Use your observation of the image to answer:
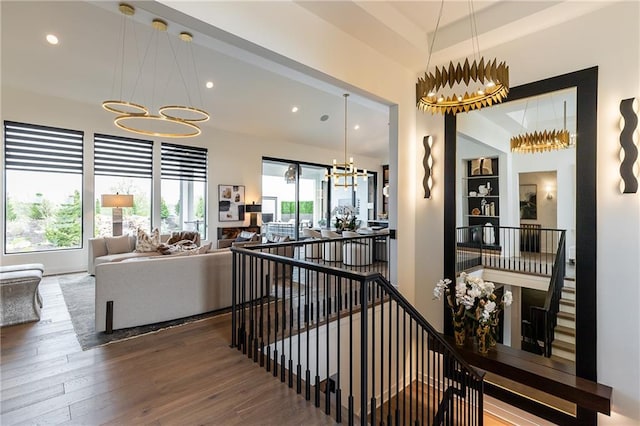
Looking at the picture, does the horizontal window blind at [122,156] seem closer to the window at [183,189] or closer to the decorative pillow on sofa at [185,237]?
the window at [183,189]

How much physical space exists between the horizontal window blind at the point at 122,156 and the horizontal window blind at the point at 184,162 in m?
0.35

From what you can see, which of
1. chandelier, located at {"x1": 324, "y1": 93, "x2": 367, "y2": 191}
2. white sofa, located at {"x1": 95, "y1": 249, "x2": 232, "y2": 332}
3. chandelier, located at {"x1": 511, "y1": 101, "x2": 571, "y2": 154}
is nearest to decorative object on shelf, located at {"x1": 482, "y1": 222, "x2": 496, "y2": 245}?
chandelier, located at {"x1": 511, "y1": 101, "x2": 571, "y2": 154}

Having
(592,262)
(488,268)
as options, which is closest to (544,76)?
(592,262)

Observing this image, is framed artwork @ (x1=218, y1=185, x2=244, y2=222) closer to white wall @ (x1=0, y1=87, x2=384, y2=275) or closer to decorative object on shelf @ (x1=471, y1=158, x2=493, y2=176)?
white wall @ (x1=0, y1=87, x2=384, y2=275)

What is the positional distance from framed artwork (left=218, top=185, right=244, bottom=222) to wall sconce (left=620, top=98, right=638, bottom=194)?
24.9ft

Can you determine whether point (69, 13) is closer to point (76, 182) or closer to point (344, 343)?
point (76, 182)

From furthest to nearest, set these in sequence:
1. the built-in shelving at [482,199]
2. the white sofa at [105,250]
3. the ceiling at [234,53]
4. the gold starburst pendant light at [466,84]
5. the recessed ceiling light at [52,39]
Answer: the white sofa at [105,250] → the recessed ceiling light at [52,39] → the built-in shelving at [482,199] → the ceiling at [234,53] → the gold starburst pendant light at [466,84]

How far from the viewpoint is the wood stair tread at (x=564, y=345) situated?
127 inches

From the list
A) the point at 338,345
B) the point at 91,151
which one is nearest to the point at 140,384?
the point at 338,345

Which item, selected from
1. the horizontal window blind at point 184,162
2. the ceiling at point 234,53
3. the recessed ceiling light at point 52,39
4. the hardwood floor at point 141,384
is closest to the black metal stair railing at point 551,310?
the ceiling at point 234,53

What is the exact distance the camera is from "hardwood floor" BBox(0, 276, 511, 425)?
2098 mm

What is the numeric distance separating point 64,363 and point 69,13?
4762 millimetres

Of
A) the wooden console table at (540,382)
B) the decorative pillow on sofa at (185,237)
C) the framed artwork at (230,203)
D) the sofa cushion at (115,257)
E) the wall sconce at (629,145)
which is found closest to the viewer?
the wall sconce at (629,145)

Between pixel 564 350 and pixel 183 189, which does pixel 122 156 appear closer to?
pixel 183 189
